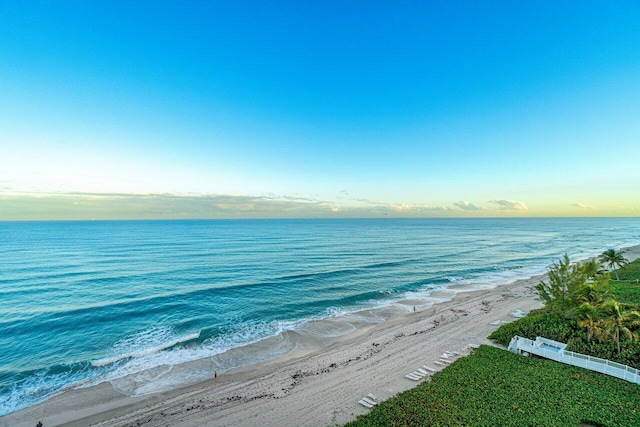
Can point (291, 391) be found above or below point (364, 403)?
below

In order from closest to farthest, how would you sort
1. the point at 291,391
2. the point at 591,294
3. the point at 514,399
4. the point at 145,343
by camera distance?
the point at 514,399
the point at 291,391
the point at 591,294
the point at 145,343

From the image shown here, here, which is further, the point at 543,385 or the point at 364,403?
the point at 543,385

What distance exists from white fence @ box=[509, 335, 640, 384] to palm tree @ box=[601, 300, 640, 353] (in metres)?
2.33

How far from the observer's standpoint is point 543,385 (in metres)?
19.8

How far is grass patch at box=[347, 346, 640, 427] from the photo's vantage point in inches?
647

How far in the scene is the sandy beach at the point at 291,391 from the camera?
19.1 m

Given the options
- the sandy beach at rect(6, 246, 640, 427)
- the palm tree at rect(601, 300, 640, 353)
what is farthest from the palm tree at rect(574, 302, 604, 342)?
the sandy beach at rect(6, 246, 640, 427)

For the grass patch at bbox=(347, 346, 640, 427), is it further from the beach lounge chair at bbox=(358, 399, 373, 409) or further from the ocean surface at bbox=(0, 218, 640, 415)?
the ocean surface at bbox=(0, 218, 640, 415)

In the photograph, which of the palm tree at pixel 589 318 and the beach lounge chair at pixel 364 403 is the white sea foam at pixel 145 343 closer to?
the beach lounge chair at pixel 364 403

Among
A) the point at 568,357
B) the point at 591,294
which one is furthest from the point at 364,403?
the point at 591,294

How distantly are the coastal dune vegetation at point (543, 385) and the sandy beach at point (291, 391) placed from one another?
7.55 ft

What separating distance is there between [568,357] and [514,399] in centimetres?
900

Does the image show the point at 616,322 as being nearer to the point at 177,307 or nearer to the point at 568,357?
the point at 568,357

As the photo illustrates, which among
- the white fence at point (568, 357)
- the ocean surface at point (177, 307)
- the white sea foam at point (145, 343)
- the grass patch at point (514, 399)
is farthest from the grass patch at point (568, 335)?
the white sea foam at point (145, 343)
